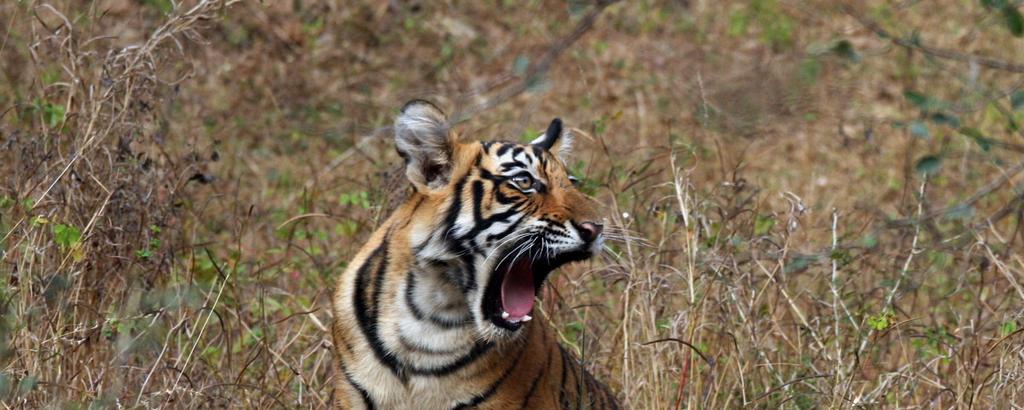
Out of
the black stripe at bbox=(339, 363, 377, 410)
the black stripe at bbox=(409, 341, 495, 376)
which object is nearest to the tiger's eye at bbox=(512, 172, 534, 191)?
the black stripe at bbox=(409, 341, 495, 376)

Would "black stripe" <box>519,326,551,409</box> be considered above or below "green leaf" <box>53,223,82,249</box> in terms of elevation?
below

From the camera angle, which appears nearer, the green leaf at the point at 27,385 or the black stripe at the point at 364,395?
the green leaf at the point at 27,385

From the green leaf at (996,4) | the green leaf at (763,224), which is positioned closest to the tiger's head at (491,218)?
the green leaf at (996,4)

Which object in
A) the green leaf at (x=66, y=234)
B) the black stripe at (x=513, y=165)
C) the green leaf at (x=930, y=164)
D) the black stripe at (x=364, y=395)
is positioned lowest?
the black stripe at (x=364, y=395)

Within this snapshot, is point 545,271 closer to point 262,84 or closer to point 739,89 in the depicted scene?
point 739,89

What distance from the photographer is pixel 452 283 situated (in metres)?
4.15

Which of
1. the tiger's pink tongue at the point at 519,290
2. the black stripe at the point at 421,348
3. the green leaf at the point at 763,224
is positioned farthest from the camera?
the green leaf at the point at 763,224

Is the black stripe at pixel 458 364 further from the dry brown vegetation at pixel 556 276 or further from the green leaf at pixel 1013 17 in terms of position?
the green leaf at pixel 1013 17

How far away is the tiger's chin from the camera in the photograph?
402cm

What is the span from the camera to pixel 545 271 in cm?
417

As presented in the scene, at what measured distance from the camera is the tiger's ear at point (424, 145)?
4141 mm

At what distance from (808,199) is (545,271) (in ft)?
13.8

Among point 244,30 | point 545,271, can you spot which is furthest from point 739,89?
point 244,30

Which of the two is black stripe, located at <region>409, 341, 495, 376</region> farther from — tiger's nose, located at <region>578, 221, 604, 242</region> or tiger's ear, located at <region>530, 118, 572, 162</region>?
tiger's ear, located at <region>530, 118, 572, 162</region>
